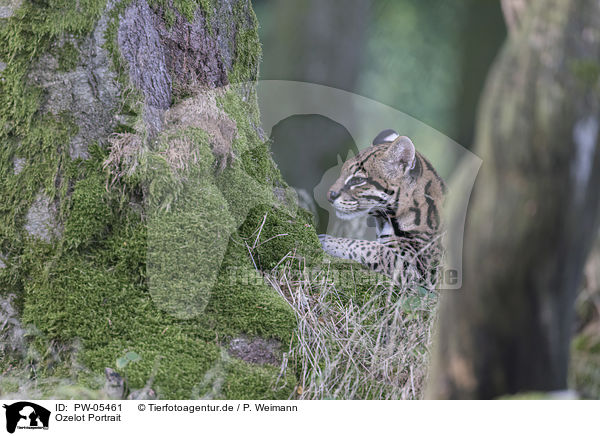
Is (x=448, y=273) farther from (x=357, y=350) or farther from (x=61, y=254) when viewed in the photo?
(x=61, y=254)

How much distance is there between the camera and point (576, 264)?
221 cm

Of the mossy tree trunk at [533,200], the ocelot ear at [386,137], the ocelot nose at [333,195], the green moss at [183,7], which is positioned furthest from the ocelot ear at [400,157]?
the mossy tree trunk at [533,200]

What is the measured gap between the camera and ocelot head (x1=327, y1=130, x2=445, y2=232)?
5.02 metres

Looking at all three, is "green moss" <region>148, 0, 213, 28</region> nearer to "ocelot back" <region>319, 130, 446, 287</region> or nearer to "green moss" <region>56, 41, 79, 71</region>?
"green moss" <region>56, 41, 79, 71</region>

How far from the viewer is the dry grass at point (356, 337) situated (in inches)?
130

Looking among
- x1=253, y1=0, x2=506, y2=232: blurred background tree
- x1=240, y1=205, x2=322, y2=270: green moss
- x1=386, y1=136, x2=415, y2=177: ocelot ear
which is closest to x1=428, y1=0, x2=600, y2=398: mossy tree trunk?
x1=240, y1=205, x2=322, y2=270: green moss

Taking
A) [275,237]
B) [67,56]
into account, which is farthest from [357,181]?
[67,56]

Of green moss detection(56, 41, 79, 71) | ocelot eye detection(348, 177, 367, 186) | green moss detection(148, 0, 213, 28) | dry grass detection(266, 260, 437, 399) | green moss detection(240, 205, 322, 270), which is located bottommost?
dry grass detection(266, 260, 437, 399)

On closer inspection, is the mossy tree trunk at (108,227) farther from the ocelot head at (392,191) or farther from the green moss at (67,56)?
the ocelot head at (392,191)

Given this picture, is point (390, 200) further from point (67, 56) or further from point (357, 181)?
point (67, 56)

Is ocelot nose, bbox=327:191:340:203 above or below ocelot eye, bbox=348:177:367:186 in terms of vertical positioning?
below
